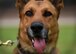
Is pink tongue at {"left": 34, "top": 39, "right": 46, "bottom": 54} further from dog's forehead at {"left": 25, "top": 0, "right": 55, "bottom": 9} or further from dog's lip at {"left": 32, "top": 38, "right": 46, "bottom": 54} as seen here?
dog's forehead at {"left": 25, "top": 0, "right": 55, "bottom": 9}

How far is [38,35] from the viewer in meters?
6.79

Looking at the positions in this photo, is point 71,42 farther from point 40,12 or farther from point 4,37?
point 40,12

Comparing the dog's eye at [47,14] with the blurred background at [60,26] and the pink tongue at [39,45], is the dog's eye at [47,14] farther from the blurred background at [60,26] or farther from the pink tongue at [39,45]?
the blurred background at [60,26]

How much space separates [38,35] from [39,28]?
0.11m

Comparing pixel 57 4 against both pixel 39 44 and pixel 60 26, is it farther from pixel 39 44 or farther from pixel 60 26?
pixel 60 26

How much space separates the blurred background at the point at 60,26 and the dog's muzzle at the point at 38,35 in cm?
283

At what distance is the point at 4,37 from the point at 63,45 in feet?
5.23

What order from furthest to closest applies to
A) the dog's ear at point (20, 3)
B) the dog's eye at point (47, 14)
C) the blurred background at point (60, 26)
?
the blurred background at point (60, 26) < the dog's ear at point (20, 3) < the dog's eye at point (47, 14)

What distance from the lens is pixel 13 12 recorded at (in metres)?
14.7

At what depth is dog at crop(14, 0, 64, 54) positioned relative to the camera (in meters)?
6.83

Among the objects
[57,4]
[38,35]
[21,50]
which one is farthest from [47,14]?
[21,50]

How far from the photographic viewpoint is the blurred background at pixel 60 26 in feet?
34.6

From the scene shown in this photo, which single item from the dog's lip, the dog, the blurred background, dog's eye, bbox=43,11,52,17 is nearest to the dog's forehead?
the dog

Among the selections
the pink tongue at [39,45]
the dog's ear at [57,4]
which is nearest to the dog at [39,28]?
the pink tongue at [39,45]
